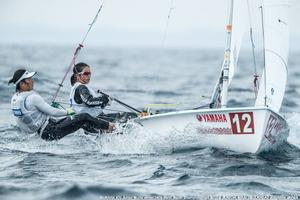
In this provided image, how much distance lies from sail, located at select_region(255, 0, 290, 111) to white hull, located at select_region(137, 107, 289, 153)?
15.7 inches

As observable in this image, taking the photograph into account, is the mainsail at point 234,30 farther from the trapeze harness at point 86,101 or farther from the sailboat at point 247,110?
the trapeze harness at point 86,101

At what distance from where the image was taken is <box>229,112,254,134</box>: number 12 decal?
25.6 ft

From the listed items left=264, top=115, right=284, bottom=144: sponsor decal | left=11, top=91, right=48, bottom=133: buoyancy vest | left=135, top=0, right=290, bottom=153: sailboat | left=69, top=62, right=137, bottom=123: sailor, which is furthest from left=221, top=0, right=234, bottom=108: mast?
left=11, top=91, right=48, bottom=133: buoyancy vest

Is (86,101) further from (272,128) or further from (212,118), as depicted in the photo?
(272,128)

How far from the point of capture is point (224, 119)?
313 inches

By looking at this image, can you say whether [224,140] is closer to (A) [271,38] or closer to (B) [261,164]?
(B) [261,164]

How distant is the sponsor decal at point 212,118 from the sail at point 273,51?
2.38ft

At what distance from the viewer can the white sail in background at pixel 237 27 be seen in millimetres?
8492

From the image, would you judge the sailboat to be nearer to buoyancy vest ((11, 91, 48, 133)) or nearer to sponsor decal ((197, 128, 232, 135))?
sponsor decal ((197, 128, 232, 135))

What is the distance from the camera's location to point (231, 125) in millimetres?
7949

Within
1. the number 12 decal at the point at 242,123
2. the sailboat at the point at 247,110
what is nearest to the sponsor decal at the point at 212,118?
the sailboat at the point at 247,110

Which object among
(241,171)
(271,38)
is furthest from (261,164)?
(271,38)

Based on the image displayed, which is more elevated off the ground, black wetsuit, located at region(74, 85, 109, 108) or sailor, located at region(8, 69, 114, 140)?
black wetsuit, located at region(74, 85, 109, 108)

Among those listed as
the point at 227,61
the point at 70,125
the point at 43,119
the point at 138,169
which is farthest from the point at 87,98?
the point at 227,61
